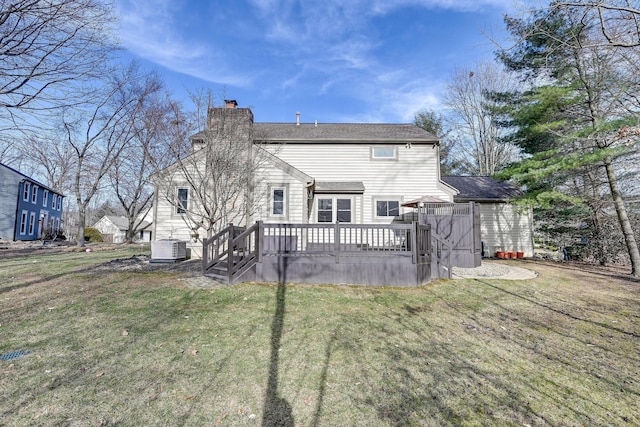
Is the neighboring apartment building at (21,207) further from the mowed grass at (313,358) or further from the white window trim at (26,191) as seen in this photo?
the mowed grass at (313,358)

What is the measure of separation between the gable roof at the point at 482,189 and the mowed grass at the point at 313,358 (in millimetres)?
9749

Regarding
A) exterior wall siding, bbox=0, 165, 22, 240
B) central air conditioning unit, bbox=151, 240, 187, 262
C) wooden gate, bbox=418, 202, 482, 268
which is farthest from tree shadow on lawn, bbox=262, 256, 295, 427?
exterior wall siding, bbox=0, 165, 22, 240

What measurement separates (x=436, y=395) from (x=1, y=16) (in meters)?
7.92

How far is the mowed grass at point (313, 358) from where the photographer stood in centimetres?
267

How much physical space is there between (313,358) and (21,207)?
35.0 metres

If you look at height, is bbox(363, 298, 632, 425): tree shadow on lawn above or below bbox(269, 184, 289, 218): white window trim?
below

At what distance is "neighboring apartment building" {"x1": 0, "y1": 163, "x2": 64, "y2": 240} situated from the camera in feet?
82.0

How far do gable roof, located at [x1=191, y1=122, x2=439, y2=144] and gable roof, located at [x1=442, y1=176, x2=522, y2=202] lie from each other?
12.7 ft

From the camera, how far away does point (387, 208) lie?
1448cm

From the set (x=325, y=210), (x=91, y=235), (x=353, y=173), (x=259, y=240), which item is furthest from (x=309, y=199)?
(x=91, y=235)

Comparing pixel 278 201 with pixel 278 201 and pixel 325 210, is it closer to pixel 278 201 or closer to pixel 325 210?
pixel 278 201

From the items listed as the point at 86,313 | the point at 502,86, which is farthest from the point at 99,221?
the point at 502,86

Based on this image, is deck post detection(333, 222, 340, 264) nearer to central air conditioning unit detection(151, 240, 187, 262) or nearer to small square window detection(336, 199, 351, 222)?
small square window detection(336, 199, 351, 222)

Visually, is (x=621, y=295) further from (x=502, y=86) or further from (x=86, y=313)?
(x=502, y=86)
